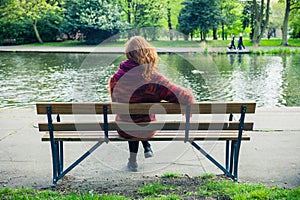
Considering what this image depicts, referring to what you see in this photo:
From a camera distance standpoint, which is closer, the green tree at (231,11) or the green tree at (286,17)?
the green tree at (286,17)

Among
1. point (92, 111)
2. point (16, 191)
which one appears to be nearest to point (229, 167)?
point (92, 111)

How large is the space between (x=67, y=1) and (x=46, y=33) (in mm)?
5407

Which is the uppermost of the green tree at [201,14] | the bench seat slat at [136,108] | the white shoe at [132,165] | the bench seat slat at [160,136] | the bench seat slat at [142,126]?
the green tree at [201,14]

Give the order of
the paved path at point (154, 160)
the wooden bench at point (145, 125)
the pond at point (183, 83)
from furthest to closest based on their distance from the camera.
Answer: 1. the pond at point (183, 83)
2. the paved path at point (154, 160)
3. the wooden bench at point (145, 125)

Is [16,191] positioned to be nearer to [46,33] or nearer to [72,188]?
[72,188]

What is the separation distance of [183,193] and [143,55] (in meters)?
1.54

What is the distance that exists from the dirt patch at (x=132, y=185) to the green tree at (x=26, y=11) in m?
38.6

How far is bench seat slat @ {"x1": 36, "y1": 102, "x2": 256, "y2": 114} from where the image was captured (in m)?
3.58

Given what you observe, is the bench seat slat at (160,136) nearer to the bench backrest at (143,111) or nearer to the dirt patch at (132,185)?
the bench backrest at (143,111)

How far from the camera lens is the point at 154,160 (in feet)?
15.1

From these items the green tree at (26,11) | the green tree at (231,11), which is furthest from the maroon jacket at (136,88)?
the green tree at (231,11)

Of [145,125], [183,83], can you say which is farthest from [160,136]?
[183,83]

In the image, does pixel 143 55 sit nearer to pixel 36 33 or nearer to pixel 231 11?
pixel 36 33

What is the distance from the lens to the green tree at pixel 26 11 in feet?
128
